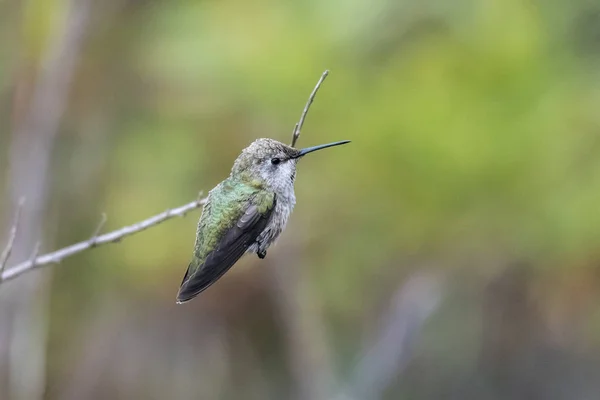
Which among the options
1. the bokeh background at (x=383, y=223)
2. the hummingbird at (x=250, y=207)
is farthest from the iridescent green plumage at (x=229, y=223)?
the bokeh background at (x=383, y=223)

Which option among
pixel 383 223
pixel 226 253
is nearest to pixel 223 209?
pixel 226 253

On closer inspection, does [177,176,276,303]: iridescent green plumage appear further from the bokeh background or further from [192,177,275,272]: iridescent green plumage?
the bokeh background

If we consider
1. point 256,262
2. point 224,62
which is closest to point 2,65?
point 224,62

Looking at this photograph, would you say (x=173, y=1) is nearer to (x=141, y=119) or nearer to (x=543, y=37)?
(x=141, y=119)

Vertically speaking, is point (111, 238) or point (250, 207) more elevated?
point (250, 207)

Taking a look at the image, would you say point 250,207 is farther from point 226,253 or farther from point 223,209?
point 226,253

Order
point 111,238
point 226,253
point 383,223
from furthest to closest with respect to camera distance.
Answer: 1. point 383,223
2. point 111,238
3. point 226,253

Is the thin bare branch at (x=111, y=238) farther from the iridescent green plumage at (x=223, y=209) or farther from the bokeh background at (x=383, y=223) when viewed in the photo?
the bokeh background at (x=383, y=223)

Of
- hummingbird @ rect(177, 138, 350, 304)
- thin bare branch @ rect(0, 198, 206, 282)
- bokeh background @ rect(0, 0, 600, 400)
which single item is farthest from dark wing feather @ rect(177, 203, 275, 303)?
bokeh background @ rect(0, 0, 600, 400)
